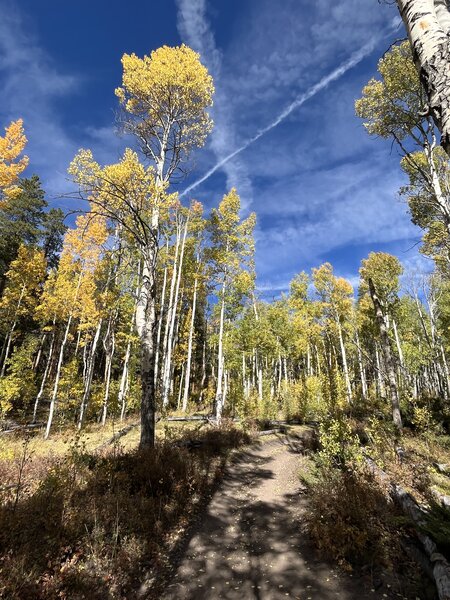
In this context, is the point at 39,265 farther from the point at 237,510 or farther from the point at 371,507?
the point at 371,507

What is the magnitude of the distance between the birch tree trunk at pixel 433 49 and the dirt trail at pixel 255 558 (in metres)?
5.23

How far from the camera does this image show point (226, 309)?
1744 centimetres

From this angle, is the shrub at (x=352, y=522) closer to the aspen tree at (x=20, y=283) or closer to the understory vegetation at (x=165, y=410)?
the understory vegetation at (x=165, y=410)

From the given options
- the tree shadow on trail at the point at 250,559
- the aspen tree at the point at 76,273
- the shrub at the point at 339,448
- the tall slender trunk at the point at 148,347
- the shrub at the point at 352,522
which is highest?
the aspen tree at the point at 76,273

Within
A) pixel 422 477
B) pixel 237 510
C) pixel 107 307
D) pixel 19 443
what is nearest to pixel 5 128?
pixel 107 307

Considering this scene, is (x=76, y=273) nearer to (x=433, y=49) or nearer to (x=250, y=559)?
(x=250, y=559)

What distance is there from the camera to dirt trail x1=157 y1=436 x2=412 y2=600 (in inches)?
160

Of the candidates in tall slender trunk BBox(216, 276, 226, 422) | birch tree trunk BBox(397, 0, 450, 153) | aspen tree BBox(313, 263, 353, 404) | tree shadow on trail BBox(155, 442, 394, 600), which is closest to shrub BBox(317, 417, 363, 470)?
tree shadow on trail BBox(155, 442, 394, 600)

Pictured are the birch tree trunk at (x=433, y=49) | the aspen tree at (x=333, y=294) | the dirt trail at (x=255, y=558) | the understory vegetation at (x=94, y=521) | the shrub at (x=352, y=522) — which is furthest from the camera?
the aspen tree at (x=333, y=294)

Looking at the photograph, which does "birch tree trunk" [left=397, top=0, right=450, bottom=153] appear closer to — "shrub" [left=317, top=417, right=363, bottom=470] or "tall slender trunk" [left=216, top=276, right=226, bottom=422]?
"shrub" [left=317, top=417, right=363, bottom=470]

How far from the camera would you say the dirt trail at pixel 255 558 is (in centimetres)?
406

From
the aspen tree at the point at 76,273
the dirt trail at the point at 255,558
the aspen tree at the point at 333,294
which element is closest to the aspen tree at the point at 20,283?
the aspen tree at the point at 76,273

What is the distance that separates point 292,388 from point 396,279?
11.4 meters

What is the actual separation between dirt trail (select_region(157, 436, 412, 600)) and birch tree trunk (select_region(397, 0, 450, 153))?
523 cm
